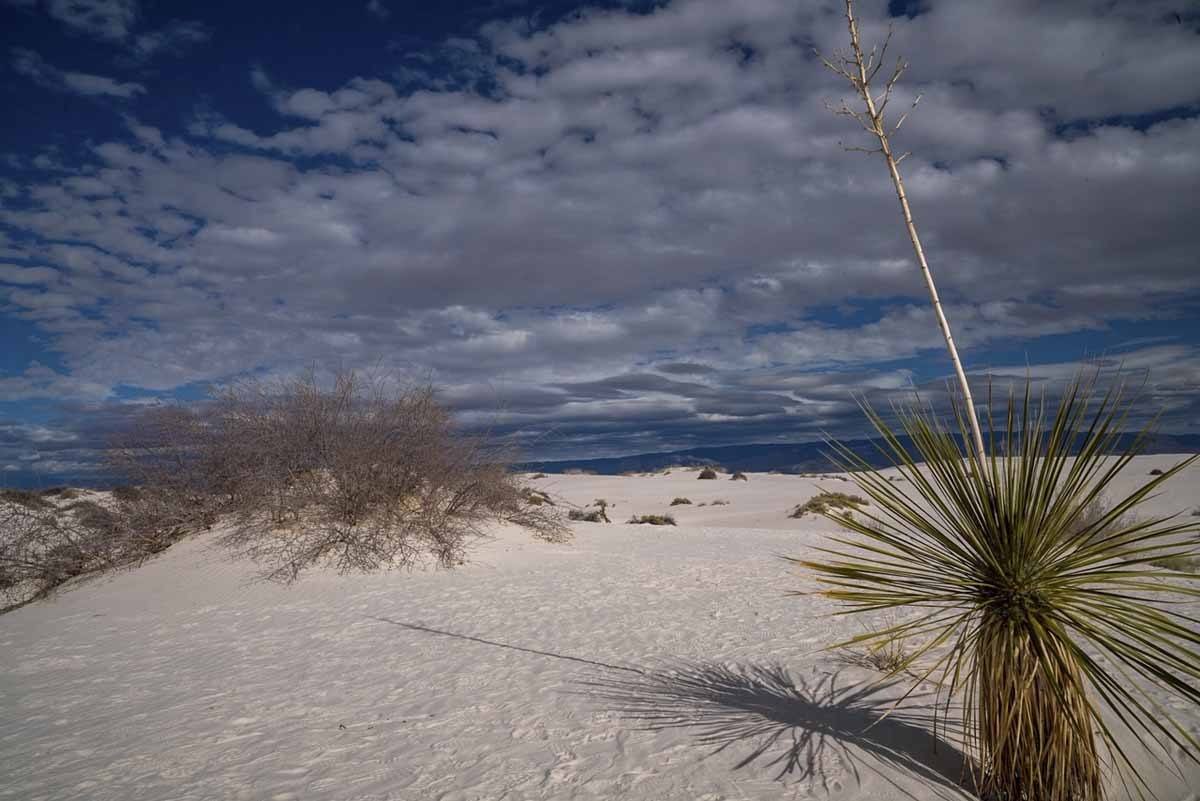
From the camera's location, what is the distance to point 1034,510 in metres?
3.29

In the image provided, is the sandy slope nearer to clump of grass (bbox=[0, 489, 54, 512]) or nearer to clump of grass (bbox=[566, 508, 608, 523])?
clump of grass (bbox=[0, 489, 54, 512])

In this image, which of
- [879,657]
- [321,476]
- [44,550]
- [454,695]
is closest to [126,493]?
[44,550]

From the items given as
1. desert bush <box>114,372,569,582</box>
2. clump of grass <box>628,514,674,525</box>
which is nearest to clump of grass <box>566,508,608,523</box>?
clump of grass <box>628,514,674,525</box>

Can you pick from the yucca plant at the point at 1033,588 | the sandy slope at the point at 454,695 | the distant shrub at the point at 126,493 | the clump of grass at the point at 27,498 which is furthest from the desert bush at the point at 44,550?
the yucca plant at the point at 1033,588

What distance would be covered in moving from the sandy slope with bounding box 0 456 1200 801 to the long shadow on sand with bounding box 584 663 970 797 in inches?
0.8

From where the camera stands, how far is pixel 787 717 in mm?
4699

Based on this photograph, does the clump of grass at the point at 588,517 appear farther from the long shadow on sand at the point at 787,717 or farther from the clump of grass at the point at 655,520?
the long shadow on sand at the point at 787,717

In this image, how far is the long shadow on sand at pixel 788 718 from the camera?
159 inches

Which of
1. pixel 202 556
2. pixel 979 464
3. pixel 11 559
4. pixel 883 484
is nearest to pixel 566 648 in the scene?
pixel 883 484

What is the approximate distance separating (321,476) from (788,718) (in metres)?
11.1

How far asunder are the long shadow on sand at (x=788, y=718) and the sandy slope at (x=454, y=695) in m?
0.02

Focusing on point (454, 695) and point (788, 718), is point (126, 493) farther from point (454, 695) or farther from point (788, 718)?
point (788, 718)

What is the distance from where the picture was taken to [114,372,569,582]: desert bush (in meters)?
12.4

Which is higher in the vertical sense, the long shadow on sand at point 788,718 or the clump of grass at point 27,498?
the clump of grass at point 27,498
